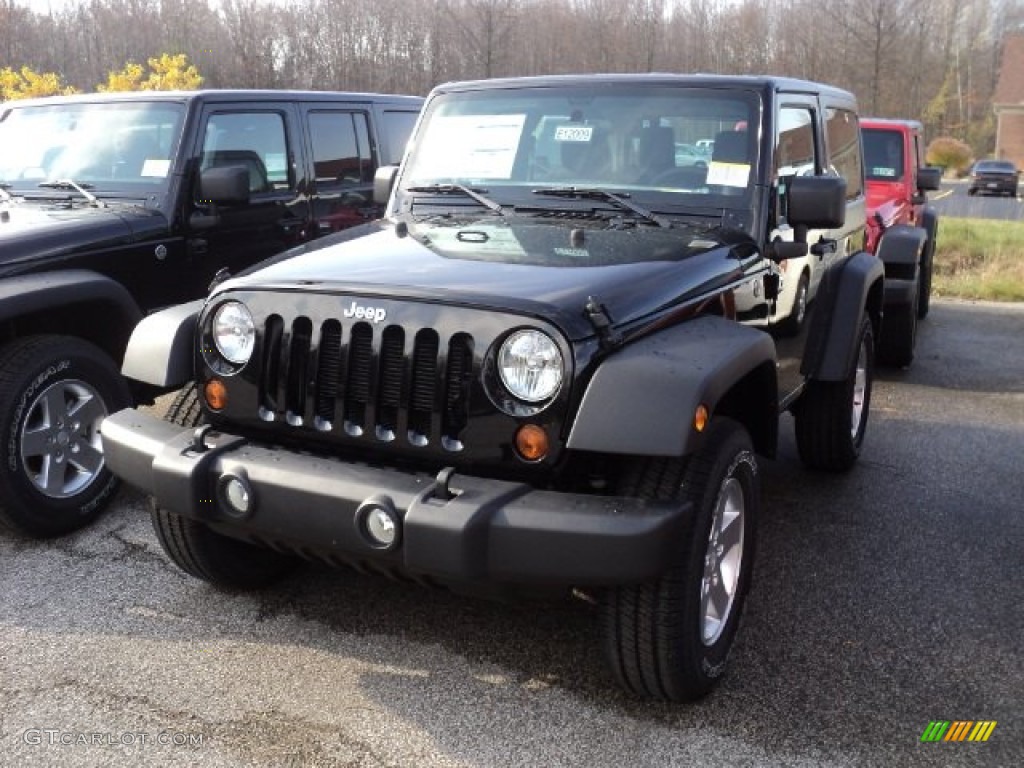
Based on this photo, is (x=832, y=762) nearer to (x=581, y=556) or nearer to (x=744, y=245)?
(x=581, y=556)

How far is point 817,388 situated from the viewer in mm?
4711

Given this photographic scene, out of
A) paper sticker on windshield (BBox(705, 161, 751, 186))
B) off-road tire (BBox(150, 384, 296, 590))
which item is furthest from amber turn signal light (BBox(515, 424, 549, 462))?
paper sticker on windshield (BBox(705, 161, 751, 186))

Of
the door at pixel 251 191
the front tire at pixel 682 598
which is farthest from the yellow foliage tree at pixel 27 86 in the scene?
the front tire at pixel 682 598

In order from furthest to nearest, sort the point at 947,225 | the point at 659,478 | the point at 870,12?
the point at 870,12 < the point at 947,225 < the point at 659,478

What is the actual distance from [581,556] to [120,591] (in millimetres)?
2113

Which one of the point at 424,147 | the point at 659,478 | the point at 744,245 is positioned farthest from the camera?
the point at 424,147

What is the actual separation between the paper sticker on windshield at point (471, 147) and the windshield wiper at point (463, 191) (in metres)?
0.08

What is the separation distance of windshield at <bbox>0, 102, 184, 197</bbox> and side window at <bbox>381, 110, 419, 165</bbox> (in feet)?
5.80

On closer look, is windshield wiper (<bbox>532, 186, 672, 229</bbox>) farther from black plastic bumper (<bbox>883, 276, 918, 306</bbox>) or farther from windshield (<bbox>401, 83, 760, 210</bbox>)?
black plastic bumper (<bbox>883, 276, 918, 306</bbox>)

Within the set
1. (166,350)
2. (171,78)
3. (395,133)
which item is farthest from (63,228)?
(171,78)

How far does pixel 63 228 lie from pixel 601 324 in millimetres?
2953

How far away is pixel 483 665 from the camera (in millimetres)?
3217

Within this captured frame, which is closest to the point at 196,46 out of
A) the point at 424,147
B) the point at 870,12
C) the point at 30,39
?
the point at 30,39

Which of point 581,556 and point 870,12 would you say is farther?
point 870,12
